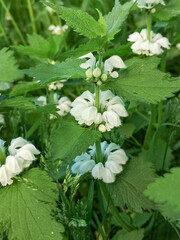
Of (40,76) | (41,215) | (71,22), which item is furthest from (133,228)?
(71,22)

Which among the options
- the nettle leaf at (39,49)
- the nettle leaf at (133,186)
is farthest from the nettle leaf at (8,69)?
the nettle leaf at (39,49)

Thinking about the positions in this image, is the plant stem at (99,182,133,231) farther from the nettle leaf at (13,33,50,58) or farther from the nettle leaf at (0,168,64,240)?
the nettle leaf at (13,33,50,58)

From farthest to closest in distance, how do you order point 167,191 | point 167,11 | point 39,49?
point 39,49 < point 167,11 < point 167,191

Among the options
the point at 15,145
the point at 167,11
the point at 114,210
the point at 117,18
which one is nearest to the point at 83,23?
the point at 117,18

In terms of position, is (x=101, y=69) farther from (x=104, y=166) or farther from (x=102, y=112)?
(x=104, y=166)

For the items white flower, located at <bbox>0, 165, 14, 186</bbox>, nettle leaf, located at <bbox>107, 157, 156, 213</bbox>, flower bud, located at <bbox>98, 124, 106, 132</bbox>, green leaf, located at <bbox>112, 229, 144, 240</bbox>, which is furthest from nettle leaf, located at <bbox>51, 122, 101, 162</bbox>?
green leaf, located at <bbox>112, 229, 144, 240</bbox>

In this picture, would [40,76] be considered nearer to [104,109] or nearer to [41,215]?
[104,109]
